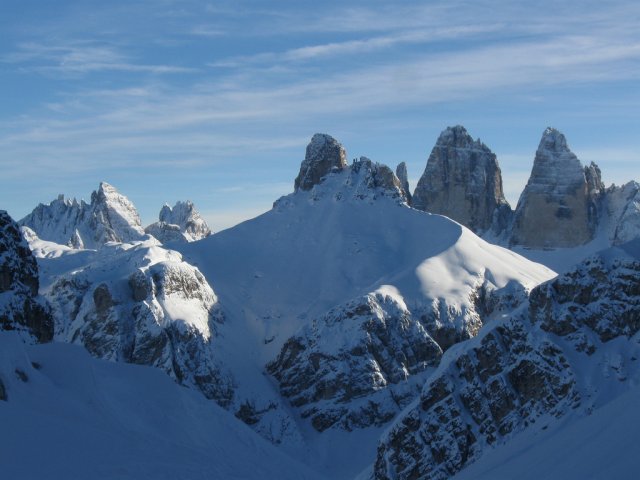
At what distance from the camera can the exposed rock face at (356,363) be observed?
184 metres

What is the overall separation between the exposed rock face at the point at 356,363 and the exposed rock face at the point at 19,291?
90.7 meters

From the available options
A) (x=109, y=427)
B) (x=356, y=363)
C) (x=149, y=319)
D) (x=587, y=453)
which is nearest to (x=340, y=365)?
(x=356, y=363)

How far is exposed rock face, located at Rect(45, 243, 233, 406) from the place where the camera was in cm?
18375

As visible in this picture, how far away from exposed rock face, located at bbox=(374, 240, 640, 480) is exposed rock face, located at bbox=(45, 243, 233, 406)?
74127 millimetres

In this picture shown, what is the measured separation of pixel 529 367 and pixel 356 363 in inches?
3222

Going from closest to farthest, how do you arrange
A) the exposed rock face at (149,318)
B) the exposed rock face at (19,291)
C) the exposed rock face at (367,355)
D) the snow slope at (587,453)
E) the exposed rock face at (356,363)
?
the snow slope at (587,453) < the exposed rock face at (19,291) < the exposed rock face at (149,318) < the exposed rock face at (356,363) < the exposed rock face at (367,355)

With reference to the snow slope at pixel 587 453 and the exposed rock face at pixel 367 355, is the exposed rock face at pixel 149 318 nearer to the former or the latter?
the exposed rock face at pixel 367 355

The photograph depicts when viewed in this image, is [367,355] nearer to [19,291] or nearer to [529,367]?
[529,367]

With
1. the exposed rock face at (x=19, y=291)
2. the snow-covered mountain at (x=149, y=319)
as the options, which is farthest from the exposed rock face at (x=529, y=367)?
the snow-covered mountain at (x=149, y=319)

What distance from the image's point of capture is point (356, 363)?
18738cm

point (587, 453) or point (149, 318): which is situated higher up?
point (149, 318)

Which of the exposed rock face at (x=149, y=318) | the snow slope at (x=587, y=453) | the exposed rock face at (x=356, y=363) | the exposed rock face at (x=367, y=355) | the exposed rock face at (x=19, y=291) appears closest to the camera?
the snow slope at (x=587, y=453)

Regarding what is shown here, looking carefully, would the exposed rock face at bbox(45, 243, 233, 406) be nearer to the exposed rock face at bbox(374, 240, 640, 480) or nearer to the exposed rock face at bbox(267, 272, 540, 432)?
the exposed rock face at bbox(267, 272, 540, 432)

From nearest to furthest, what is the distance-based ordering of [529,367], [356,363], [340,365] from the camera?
[529,367], [340,365], [356,363]
